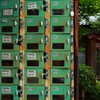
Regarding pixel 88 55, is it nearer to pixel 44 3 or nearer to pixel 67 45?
pixel 67 45

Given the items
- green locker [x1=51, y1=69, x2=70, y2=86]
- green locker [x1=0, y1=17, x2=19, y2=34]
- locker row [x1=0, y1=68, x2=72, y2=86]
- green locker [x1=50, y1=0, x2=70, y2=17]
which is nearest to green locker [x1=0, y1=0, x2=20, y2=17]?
green locker [x1=0, y1=17, x2=19, y2=34]

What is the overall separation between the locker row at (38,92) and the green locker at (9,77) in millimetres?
115

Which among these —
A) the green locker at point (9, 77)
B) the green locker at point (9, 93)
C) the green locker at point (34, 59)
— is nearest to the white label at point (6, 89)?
the green locker at point (9, 93)

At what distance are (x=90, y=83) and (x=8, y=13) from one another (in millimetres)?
3233

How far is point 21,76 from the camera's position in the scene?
3725 mm

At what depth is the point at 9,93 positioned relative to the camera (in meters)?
3.74

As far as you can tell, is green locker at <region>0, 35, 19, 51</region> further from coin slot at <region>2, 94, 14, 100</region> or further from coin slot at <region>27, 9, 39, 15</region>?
coin slot at <region>2, 94, 14, 100</region>

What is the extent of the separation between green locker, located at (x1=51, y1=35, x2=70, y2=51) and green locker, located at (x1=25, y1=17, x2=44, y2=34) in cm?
36

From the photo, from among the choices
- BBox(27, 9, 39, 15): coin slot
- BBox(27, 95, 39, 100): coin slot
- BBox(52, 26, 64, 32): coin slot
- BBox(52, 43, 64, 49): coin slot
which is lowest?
BBox(27, 95, 39, 100): coin slot

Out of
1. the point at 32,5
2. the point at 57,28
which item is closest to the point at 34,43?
the point at 57,28

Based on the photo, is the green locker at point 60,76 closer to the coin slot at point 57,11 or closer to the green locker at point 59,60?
the green locker at point 59,60

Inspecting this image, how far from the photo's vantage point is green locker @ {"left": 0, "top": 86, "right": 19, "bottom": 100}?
12.2 ft

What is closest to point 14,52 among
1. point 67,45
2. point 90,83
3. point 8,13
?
point 8,13

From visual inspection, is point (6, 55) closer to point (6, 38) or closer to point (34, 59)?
point (6, 38)
